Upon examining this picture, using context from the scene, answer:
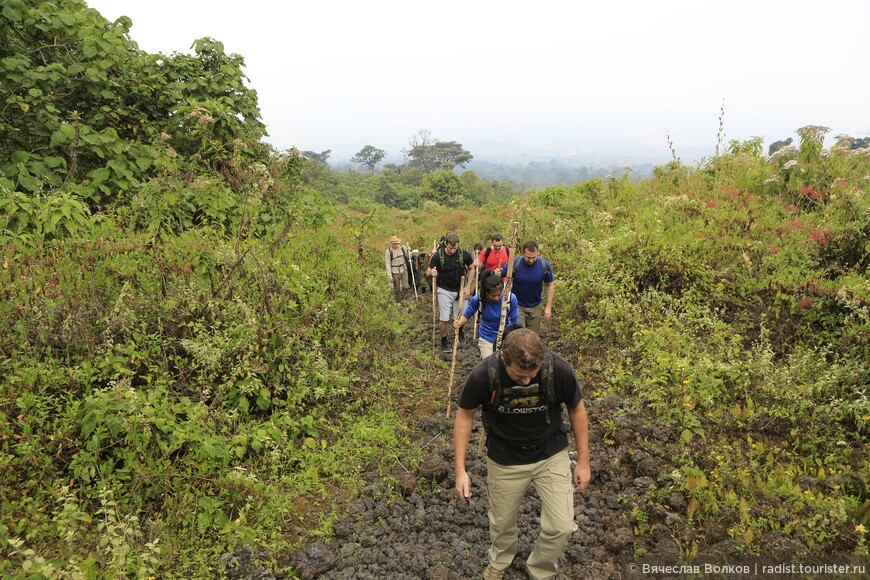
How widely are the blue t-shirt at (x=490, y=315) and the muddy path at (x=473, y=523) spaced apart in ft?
4.61

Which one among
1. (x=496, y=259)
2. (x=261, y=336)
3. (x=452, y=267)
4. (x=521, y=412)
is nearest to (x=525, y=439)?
(x=521, y=412)

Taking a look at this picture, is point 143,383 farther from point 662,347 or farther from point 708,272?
point 708,272

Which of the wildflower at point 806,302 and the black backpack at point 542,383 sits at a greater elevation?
the black backpack at point 542,383

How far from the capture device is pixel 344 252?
8500 millimetres

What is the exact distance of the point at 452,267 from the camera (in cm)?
812

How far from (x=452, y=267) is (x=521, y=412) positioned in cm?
505

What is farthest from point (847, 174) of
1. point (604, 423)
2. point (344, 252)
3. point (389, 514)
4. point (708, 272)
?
point (389, 514)

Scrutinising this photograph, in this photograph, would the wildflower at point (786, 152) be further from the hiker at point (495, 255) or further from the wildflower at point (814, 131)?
the hiker at point (495, 255)

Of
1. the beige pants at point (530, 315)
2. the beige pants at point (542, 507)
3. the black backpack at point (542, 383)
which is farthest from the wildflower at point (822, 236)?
the black backpack at point (542, 383)

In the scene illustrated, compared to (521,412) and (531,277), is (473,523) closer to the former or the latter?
(521,412)

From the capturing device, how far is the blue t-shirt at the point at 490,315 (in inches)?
228

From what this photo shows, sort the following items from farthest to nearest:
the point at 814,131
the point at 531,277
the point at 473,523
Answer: the point at 814,131 → the point at 531,277 → the point at 473,523

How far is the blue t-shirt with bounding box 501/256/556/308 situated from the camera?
21.9 ft

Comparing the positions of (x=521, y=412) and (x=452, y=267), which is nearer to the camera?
(x=521, y=412)
